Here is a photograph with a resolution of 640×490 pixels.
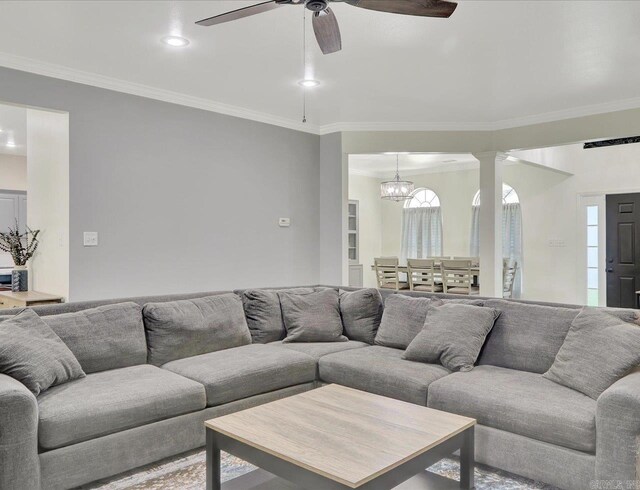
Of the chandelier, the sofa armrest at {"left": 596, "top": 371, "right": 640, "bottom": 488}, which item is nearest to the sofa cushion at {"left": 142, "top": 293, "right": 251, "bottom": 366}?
the sofa armrest at {"left": 596, "top": 371, "right": 640, "bottom": 488}

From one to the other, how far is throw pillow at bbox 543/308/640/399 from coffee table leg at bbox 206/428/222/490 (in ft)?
5.79

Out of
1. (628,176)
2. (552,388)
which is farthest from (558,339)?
(628,176)

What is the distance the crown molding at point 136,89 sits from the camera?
3850 mm

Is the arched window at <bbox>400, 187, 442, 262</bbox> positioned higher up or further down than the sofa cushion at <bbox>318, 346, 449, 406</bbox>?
higher up

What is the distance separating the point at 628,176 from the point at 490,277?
11.0 feet

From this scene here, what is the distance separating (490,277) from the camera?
601 centimetres

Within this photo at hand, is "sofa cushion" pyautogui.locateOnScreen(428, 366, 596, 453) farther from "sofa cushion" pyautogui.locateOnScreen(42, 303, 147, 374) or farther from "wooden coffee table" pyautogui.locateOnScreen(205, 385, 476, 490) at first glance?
"sofa cushion" pyautogui.locateOnScreen(42, 303, 147, 374)

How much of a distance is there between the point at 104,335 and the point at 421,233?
7583 mm

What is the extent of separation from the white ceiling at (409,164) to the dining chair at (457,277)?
77.0 inches

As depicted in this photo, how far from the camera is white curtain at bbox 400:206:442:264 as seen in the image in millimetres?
9523

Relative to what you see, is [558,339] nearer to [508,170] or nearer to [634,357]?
[634,357]

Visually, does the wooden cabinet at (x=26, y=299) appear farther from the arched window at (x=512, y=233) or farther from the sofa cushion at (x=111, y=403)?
the arched window at (x=512, y=233)

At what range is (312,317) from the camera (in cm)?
383

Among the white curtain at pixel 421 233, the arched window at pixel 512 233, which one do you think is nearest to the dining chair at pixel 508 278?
the arched window at pixel 512 233
